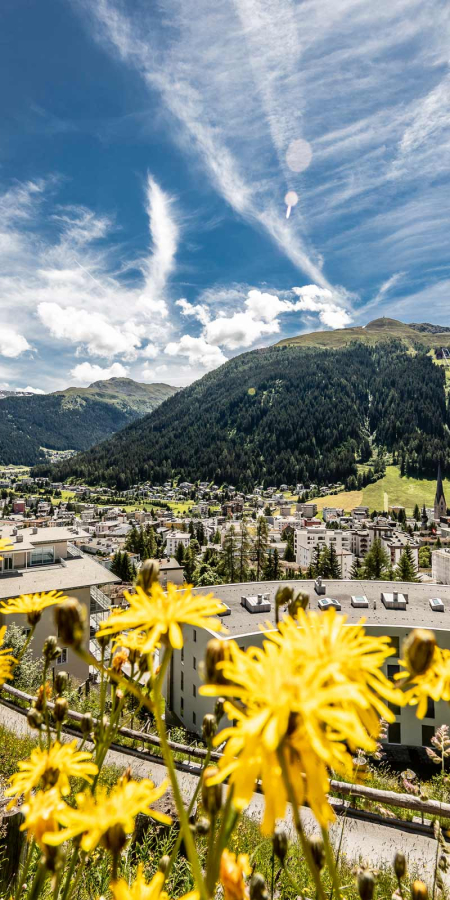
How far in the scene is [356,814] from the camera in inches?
283

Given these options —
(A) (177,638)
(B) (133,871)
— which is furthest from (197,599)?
(B) (133,871)

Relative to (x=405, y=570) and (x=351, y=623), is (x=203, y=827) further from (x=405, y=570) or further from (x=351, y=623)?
(x=405, y=570)

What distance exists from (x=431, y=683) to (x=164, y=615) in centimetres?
76

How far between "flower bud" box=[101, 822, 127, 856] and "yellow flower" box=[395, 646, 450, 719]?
90cm

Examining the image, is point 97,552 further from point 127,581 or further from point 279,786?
point 279,786

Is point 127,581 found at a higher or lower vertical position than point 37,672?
lower

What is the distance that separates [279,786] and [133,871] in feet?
12.8

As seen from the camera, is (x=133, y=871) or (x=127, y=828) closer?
(x=127, y=828)

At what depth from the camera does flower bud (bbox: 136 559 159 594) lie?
5.10 feet

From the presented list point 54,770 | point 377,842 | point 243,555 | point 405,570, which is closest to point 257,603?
point 377,842

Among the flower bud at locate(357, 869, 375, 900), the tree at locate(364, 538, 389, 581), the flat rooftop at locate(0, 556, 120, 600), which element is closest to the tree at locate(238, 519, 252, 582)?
the tree at locate(364, 538, 389, 581)

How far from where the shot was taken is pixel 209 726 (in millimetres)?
1873

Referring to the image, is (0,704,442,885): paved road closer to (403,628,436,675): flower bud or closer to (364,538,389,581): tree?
(403,628,436,675): flower bud

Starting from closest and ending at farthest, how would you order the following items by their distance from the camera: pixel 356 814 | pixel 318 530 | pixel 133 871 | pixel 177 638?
pixel 177 638
pixel 133 871
pixel 356 814
pixel 318 530
